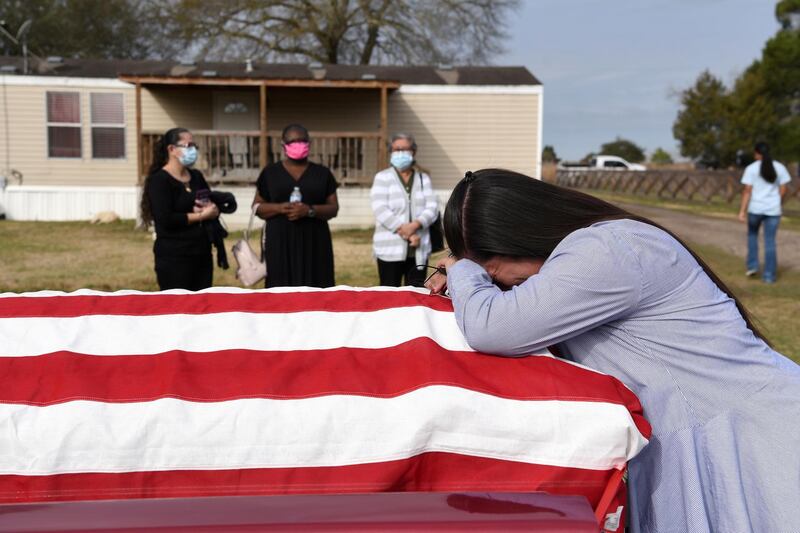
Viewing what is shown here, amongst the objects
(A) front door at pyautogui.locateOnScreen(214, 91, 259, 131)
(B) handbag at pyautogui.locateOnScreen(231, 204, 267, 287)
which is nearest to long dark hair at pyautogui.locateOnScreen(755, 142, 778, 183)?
(B) handbag at pyautogui.locateOnScreen(231, 204, 267, 287)

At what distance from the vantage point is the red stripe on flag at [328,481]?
1.56 metres

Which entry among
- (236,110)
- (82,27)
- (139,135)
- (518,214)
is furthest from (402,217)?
(82,27)

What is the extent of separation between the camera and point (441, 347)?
6.37ft

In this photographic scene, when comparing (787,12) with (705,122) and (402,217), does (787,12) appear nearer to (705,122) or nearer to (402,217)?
(705,122)

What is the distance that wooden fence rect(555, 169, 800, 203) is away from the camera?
29438 millimetres

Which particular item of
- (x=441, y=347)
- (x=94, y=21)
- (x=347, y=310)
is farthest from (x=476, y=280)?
(x=94, y=21)

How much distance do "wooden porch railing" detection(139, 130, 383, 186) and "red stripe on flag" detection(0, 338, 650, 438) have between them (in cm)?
1598

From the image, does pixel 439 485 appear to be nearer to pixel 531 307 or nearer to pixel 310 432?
pixel 310 432

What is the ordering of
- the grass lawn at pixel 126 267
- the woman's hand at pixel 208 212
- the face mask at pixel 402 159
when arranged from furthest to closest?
the grass lawn at pixel 126 267, the face mask at pixel 402 159, the woman's hand at pixel 208 212

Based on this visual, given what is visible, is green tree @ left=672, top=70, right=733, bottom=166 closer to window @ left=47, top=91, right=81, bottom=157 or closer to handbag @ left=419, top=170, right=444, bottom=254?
window @ left=47, top=91, right=81, bottom=157

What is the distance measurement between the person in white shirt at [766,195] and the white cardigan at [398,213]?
5.61 meters

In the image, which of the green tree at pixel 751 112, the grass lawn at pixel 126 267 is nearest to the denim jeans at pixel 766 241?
the grass lawn at pixel 126 267

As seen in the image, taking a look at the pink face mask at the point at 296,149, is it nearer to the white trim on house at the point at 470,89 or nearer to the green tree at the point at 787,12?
the white trim on house at the point at 470,89

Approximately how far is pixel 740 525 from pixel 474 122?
60.3 ft
